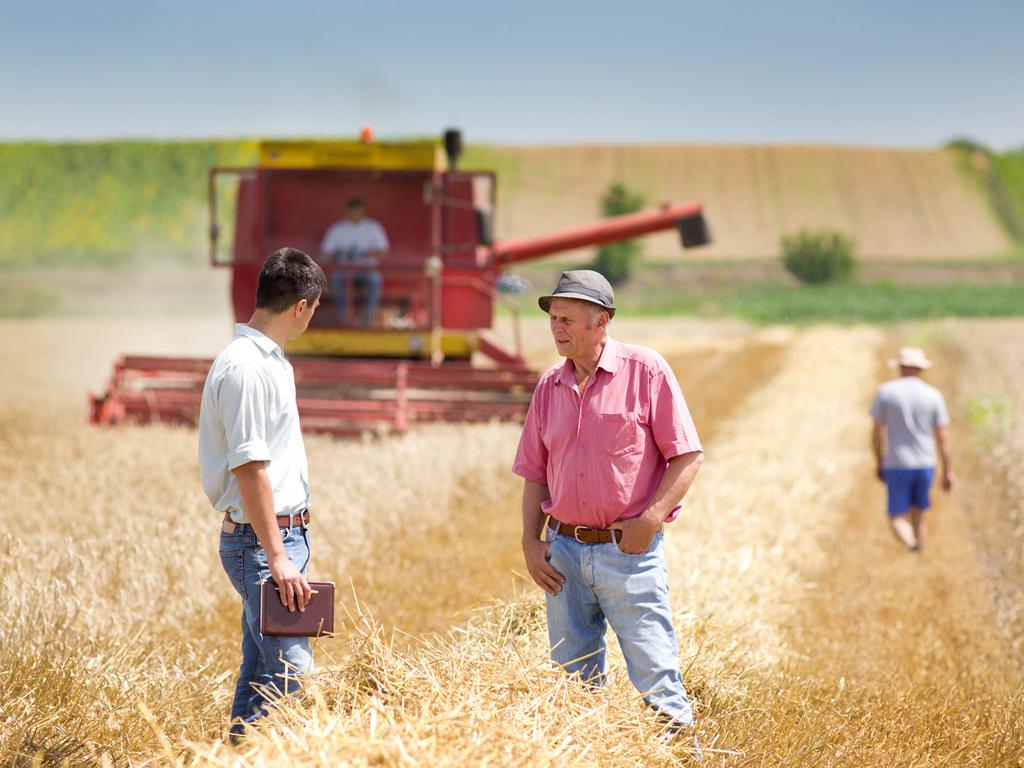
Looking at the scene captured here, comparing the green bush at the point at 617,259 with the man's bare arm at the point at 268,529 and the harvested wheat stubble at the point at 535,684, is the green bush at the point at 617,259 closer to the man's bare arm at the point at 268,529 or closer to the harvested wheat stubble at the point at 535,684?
the harvested wheat stubble at the point at 535,684

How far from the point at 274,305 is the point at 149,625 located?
2.46 metres

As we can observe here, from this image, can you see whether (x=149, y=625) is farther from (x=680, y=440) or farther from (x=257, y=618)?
(x=680, y=440)

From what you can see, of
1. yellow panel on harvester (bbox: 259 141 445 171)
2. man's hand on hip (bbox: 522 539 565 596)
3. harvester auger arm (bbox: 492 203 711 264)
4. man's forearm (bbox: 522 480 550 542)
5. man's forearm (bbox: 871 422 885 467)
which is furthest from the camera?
harvester auger arm (bbox: 492 203 711 264)

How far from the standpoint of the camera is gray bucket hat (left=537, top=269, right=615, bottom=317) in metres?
3.93

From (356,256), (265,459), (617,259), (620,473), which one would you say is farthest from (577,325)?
(617,259)

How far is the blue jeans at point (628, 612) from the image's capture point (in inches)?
154

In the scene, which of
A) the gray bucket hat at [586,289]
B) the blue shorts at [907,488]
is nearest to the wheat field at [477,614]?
the blue shorts at [907,488]

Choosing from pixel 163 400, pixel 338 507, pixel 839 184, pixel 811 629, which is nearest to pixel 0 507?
pixel 338 507

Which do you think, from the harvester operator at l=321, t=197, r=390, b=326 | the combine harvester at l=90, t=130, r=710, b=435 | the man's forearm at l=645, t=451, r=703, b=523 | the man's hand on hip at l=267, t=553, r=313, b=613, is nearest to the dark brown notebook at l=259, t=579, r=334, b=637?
the man's hand on hip at l=267, t=553, r=313, b=613

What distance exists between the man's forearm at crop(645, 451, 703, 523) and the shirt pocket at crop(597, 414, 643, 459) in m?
0.16

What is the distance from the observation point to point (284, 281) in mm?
3848

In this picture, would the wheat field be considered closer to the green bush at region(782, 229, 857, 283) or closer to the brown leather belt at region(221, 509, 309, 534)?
the brown leather belt at region(221, 509, 309, 534)

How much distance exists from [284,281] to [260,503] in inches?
27.7

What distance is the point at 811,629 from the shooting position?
6418mm
